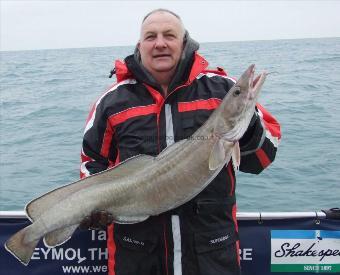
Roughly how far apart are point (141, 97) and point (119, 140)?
352mm

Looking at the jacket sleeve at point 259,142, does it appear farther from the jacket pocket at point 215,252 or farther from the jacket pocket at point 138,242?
the jacket pocket at point 138,242

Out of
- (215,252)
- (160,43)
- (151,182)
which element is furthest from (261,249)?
(160,43)

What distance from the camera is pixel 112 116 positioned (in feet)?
11.0

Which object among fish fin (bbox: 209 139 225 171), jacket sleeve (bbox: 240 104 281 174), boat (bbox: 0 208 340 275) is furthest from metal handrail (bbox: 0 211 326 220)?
fish fin (bbox: 209 139 225 171)

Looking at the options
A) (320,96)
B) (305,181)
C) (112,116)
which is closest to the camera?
(112,116)

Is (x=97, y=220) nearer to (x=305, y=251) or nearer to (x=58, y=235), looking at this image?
(x=58, y=235)

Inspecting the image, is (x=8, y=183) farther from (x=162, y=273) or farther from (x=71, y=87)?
(x=71, y=87)

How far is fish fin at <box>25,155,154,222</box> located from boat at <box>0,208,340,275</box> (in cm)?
105

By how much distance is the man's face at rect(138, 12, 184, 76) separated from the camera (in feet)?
10.8

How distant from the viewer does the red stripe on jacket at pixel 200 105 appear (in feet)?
10.8

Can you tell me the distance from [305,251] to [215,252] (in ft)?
4.48

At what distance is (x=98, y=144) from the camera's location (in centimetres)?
346

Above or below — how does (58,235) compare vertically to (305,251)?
above

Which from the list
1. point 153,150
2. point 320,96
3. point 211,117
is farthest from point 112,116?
point 320,96
